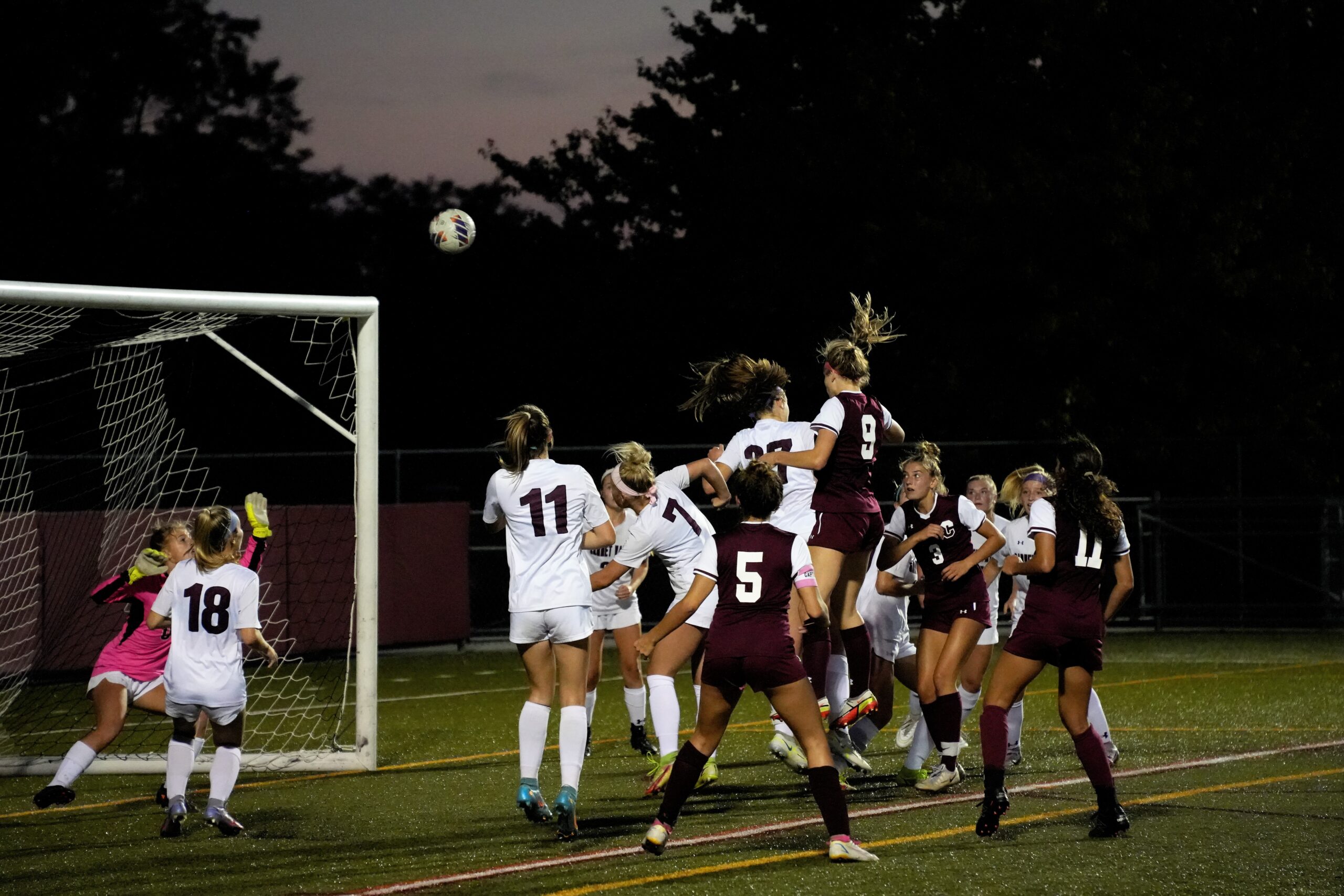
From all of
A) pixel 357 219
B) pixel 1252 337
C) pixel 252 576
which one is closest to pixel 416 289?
pixel 357 219

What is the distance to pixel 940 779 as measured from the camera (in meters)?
8.56

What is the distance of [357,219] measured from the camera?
1454 inches

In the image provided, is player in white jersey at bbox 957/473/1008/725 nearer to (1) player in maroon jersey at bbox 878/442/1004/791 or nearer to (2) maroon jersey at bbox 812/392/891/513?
(1) player in maroon jersey at bbox 878/442/1004/791

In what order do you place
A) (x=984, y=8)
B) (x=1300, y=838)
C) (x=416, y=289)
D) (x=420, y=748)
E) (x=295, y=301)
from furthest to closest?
(x=416, y=289) → (x=984, y=8) → (x=420, y=748) → (x=295, y=301) → (x=1300, y=838)

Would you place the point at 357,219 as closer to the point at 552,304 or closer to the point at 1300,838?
the point at 552,304

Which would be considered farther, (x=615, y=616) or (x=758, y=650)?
(x=615, y=616)

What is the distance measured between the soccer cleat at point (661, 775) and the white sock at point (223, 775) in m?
2.20

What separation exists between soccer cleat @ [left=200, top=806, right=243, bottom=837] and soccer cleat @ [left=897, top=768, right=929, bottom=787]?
11.9 feet

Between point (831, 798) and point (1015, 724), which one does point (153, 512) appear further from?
point (831, 798)

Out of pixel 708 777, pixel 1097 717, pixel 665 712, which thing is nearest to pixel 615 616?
pixel 708 777

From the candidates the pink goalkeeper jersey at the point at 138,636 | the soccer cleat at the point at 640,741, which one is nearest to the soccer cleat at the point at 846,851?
the soccer cleat at the point at 640,741

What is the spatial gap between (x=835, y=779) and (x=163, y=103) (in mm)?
30412

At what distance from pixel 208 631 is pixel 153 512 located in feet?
28.7

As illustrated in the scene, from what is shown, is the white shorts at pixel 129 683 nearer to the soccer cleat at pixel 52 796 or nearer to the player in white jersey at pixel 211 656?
the soccer cleat at pixel 52 796
